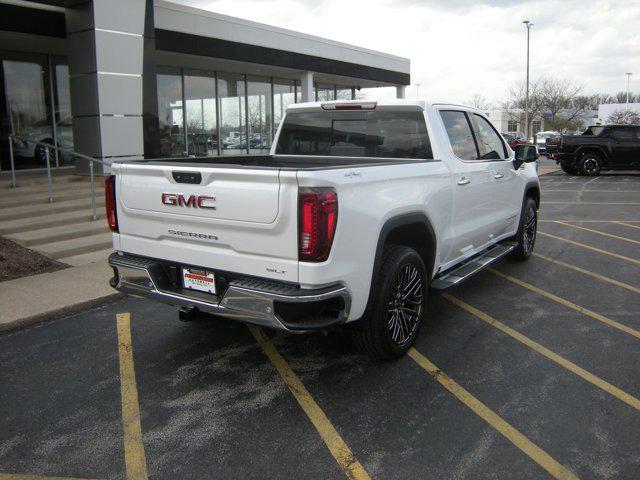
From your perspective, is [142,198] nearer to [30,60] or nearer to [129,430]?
[129,430]

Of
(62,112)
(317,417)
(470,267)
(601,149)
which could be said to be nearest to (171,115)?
(62,112)

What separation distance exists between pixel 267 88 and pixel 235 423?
19.5 meters

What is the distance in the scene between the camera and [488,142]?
19.8ft

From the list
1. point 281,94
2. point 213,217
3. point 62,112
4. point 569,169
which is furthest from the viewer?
point 281,94

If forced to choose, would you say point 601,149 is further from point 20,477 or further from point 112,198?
point 20,477

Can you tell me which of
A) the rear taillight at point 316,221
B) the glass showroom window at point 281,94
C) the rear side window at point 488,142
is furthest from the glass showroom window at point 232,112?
the rear taillight at point 316,221

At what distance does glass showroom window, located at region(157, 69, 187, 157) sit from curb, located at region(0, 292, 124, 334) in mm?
12128

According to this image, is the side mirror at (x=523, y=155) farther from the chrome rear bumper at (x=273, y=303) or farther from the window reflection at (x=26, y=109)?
the window reflection at (x=26, y=109)

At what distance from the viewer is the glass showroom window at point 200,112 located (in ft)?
60.5

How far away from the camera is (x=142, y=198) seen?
4.02 m

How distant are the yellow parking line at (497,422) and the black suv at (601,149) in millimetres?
18718

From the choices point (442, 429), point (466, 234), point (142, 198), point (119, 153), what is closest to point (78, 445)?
point (142, 198)

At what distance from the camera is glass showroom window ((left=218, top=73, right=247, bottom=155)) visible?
64.1 feet

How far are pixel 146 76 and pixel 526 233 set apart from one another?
9.00m
